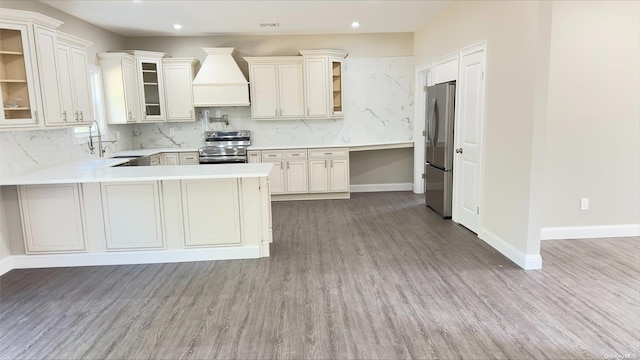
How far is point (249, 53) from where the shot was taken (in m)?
6.38

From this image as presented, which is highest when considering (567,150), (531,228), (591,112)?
(591,112)

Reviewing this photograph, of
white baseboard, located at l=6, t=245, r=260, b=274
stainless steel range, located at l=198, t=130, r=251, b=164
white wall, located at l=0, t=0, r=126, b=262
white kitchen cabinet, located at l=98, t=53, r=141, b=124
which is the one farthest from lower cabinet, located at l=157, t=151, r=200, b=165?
white baseboard, located at l=6, t=245, r=260, b=274

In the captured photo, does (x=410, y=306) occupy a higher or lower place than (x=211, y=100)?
lower

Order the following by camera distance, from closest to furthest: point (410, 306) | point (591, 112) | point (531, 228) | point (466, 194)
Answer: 1. point (410, 306)
2. point (531, 228)
3. point (591, 112)
4. point (466, 194)

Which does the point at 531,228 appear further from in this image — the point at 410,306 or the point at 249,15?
the point at 249,15

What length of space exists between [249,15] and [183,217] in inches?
114

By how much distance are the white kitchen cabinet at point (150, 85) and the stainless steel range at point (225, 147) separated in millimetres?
805

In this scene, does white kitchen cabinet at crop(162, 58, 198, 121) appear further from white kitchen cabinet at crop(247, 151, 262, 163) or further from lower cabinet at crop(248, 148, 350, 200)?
lower cabinet at crop(248, 148, 350, 200)

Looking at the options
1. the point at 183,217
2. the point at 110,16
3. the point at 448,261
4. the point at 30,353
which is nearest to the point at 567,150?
the point at 448,261

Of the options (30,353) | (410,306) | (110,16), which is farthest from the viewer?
(110,16)

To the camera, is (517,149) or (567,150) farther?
(567,150)

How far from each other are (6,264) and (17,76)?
1716mm

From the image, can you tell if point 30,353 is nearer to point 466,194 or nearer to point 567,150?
point 466,194

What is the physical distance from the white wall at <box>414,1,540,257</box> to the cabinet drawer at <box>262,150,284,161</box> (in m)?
3.09
